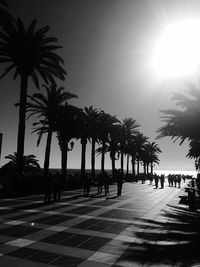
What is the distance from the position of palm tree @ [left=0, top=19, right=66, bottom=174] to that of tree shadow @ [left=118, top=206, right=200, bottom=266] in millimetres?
17305

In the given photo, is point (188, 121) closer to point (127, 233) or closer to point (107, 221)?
point (107, 221)

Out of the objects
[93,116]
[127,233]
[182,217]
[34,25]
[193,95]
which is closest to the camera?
[127,233]

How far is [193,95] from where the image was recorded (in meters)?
20.2

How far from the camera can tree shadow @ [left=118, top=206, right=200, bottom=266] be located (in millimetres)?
6104

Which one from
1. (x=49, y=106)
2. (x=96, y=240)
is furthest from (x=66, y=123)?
(x=96, y=240)

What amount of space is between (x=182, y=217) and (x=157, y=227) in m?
2.83

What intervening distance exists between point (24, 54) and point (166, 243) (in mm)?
22774

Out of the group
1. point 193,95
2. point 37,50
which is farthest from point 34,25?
point 193,95

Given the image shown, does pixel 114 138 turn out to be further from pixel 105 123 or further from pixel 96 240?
pixel 96 240

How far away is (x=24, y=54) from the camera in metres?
26.0

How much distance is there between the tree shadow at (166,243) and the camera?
Result: 6.10m

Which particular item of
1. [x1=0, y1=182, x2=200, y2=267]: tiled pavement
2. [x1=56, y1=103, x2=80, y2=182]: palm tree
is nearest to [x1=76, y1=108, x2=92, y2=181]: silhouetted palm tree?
[x1=56, y1=103, x2=80, y2=182]: palm tree

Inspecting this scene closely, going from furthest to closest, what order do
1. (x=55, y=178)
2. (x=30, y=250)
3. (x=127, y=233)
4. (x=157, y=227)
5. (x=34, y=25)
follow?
(x=34, y=25) → (x=55, y=178) → (x=157, y=227) → (x=127, y=233) → (x=30, y=250)

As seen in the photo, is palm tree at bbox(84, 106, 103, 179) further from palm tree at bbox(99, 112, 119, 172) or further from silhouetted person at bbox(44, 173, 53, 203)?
silhouetted person at bbox(44, 173, 53, 203)
